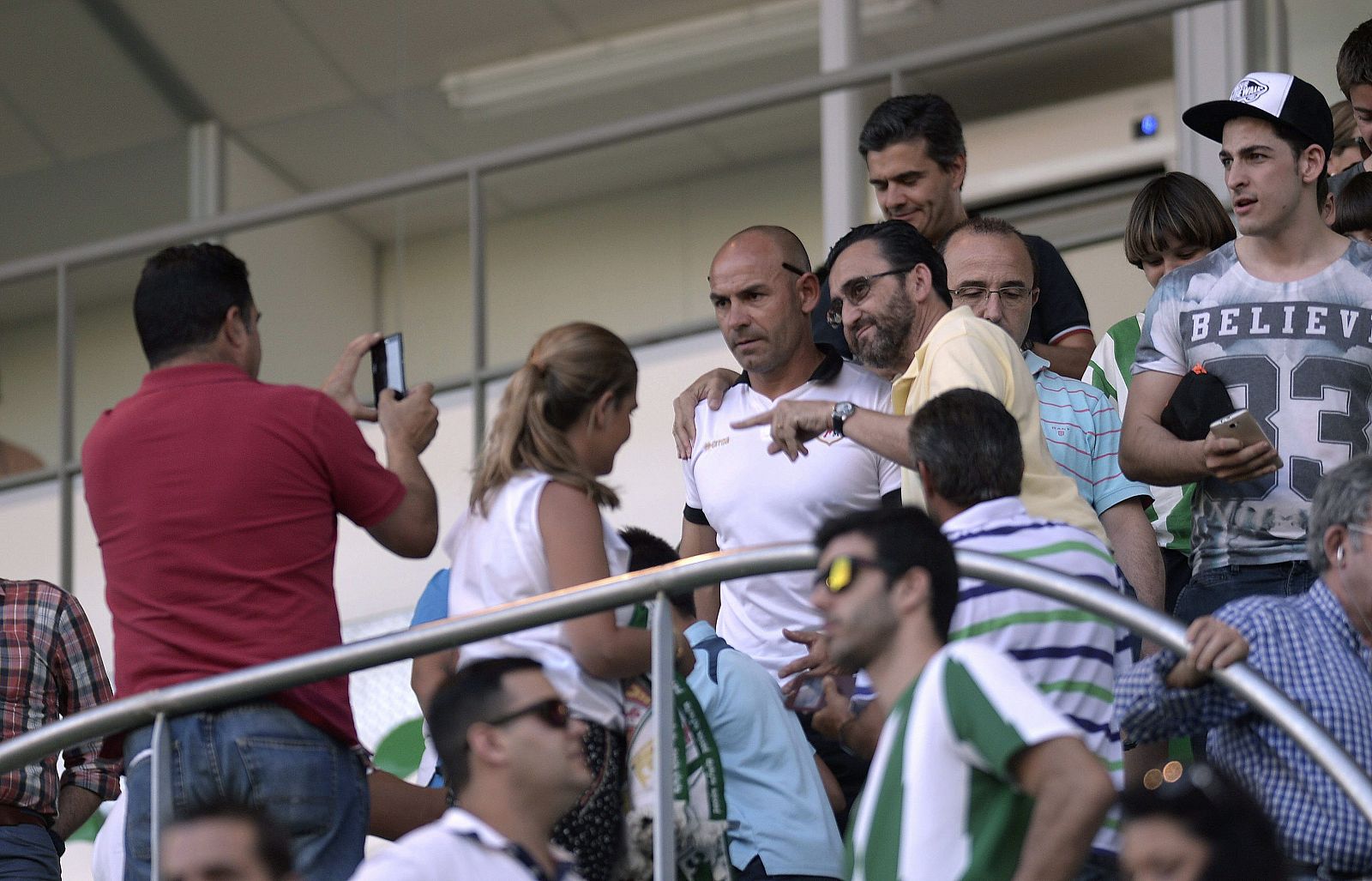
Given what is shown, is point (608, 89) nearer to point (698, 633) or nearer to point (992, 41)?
point (992, 41)

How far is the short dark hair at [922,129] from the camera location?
5309mm

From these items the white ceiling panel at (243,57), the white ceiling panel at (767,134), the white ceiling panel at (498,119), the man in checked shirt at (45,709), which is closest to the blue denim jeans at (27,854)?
the man in checked shirt at (45,709)

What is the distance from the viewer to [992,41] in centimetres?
690

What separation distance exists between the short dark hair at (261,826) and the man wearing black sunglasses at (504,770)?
0.78 ft

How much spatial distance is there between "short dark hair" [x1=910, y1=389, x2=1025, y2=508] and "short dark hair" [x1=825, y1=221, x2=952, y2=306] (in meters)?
0.93

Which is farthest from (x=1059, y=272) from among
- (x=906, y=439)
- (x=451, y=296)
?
(x=451, y=296)

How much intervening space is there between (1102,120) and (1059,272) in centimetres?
361

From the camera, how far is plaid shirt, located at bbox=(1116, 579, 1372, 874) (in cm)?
334

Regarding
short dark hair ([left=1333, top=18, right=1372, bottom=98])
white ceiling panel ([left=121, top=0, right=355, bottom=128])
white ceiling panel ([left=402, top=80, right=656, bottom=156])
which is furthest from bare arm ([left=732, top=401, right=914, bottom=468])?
white ceiling panel ([left=121, top=0, right=355, bottom=128])

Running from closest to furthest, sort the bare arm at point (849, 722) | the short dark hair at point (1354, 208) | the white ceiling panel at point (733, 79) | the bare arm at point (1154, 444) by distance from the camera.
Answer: the bare arm at point (849, 722) → the bare arm at point (1154, 444) → the short dark hair at point (1354, 208) → the white ceiling panel at point (733, 79)

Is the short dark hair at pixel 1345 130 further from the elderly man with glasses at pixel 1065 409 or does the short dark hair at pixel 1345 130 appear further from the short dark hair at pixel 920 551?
the short dark hair at pixel 920 551

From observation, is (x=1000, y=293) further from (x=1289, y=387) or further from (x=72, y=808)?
(x=72, y=808)

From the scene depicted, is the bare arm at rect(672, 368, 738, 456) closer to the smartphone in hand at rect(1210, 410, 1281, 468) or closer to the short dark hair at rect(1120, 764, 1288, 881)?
the smartphone in hand at rect(1210, 410, 1281, 468)

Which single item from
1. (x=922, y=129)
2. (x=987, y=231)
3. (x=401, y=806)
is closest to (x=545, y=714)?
(x=401, y=806)
